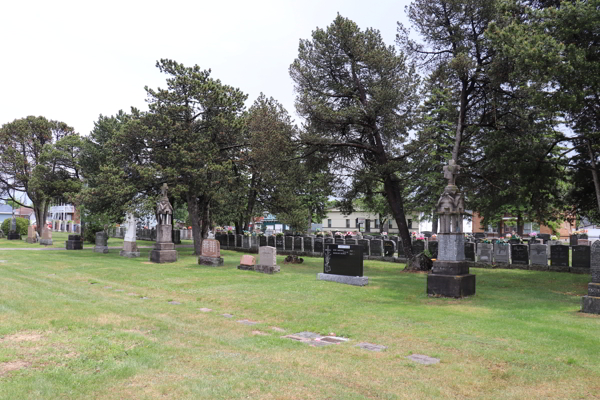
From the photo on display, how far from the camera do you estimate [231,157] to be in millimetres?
27188

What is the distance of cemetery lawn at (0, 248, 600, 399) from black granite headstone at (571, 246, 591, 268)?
6773mm

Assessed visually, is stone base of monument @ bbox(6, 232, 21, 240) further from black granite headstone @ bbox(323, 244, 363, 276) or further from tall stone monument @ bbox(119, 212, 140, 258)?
black granite headstone @ bbox(323, 244, 363, 276)

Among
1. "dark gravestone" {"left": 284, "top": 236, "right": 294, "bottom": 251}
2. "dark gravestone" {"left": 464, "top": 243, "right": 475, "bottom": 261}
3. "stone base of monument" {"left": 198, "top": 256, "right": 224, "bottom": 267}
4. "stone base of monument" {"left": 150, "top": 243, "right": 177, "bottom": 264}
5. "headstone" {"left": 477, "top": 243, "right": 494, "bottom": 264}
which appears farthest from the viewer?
"dark gravestone" {"left": 284, "top": 236, "right": 294, "bottom": 251}

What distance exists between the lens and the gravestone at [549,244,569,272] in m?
19.6

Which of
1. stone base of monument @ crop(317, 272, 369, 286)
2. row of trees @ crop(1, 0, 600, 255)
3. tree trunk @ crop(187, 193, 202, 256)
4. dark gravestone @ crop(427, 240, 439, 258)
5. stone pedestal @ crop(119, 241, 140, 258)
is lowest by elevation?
stone base of monument @ crop(317, 272, 369, 286)

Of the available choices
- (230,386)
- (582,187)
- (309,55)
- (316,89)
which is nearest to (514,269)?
(582,187)

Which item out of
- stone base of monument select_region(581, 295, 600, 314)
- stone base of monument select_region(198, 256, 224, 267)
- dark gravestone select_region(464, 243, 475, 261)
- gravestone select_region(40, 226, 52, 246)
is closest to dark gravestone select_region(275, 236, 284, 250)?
stone base of monument select_region(198, 256, 224, 267)

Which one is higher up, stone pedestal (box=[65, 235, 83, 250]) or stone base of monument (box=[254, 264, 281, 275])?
stone pedestal (box=[65, 235, 83, 250])

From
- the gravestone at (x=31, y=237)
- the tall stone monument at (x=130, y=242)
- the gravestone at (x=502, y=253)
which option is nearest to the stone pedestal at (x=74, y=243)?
the tall stone monument at (x=130, y=242)

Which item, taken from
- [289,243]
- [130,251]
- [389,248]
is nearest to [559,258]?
[389,248]

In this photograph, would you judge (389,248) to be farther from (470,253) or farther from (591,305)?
(591,305)

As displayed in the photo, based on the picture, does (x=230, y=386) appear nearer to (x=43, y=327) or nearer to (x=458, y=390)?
(x=458, y=390)

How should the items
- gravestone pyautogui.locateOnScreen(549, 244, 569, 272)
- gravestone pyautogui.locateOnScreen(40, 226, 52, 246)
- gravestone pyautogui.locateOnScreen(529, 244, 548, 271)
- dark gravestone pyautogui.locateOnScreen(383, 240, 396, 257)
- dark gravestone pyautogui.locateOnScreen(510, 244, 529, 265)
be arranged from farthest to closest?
gravestone pyautogui.locateOnScreen(40, 226, 52, 246) < dark gravestone pyautogui.locateOnScreen(383, 240, 396, 257) < dark gravestone pyautogui.locateOnScreen(510, 244, 529, 265) < gravestone pyautogui.locateOnScreen(529, 244, 548, 271) < gravestone pyautogui.locateOnScreen(549, 244, 569, 272)

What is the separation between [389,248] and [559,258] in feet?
28.7
